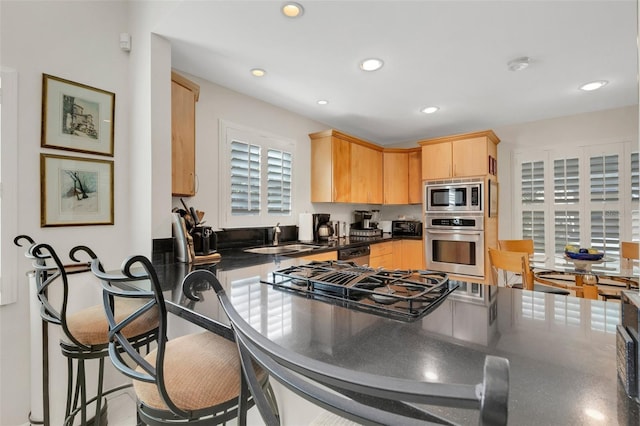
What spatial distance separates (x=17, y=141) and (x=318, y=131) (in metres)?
2.91

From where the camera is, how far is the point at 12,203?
166cm

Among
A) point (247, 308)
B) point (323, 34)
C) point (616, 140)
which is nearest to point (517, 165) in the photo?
point (616, 140)

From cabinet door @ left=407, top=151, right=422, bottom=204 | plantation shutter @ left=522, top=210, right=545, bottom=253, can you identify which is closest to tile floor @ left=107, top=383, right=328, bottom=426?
cabinet door @ left=407, top=151, right=422, bottom=204

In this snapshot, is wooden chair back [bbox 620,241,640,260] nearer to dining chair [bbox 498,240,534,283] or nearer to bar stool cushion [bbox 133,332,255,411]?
dining chair [bbox 498,240,534,283]

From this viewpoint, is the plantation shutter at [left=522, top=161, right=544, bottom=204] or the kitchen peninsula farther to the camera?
the plantation shutter at [left=522, top=161, right=544, bottom=204]

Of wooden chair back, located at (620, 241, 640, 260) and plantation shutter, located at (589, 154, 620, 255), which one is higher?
plantation shutter, located at (589, 154, 620, 255)

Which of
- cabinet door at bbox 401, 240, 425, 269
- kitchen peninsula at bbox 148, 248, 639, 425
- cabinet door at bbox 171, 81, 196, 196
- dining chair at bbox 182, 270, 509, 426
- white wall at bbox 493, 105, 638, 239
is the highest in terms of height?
white wall at bbox 493, 105, 638, 239

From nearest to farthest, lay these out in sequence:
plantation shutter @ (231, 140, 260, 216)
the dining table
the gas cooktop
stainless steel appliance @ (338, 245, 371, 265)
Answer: the gas cooktop
the dining table
plantation shutter @ (231, 140, 260, 216)
stainless steel appliance @ (338, 245, 371, 265)

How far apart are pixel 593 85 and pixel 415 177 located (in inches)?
85.3

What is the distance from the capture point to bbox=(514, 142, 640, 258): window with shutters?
3340 mm

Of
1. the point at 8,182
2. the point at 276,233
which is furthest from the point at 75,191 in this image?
the point at 276,233

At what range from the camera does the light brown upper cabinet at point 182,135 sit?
2121mm

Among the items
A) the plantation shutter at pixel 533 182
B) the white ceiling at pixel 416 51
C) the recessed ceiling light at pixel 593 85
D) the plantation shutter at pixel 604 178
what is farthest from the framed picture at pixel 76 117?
the plantation shutter at pixel 604 178

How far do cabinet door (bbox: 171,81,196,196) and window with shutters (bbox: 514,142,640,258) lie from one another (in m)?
4.04
